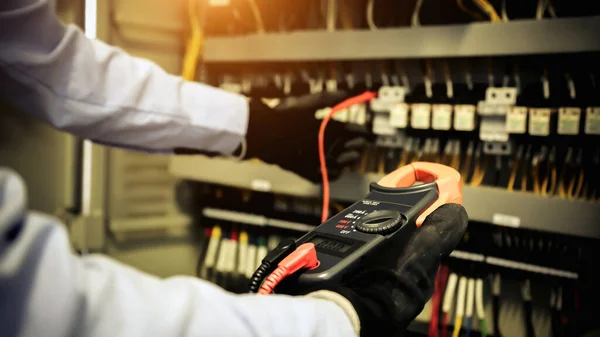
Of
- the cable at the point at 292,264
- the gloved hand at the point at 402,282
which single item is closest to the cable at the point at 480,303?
the gloved hand at the point at 402,282

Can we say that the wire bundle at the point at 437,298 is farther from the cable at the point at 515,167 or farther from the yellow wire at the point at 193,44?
the yellow wire at the point at 193,44

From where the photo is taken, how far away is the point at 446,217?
609 millimetres

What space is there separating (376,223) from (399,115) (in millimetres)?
532

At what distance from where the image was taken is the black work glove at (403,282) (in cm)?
50

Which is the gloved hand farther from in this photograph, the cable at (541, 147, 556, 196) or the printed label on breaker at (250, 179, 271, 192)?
the printed label on breaker at (250, 179, 271, 192)

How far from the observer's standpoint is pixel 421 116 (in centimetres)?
108

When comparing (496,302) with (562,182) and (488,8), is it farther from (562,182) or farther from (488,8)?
(488,8)

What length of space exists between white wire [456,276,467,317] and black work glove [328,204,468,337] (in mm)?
574

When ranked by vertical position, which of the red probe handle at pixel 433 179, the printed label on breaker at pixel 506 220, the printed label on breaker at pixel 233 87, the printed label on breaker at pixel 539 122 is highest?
the printed label on breaker at pixel 233 87

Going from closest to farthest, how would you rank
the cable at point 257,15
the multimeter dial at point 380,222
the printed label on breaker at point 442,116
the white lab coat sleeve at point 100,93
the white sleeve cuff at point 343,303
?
the white sleeve cuff at point 343,303, the multimeter dial at point 380,222, the white lab coat sleeve at point 100,93, the printed label on breaker at point 442,116, the cable at point 257,15

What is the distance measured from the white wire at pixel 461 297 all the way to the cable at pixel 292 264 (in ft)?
2.29

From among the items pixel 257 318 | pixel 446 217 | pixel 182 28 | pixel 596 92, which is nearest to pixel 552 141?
pixel 596 92

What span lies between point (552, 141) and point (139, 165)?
Result: 42.7 inches

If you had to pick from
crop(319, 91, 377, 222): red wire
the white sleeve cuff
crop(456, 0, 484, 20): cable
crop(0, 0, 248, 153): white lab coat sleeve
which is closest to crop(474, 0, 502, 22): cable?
crop(456, 0, 484, 20): cable
